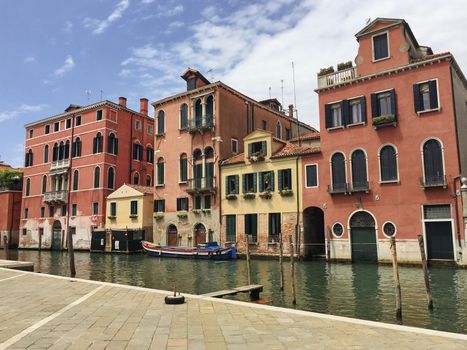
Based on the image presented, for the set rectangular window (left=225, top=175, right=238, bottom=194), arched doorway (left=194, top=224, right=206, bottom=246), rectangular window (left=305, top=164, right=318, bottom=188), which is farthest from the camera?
arched doorway (left=194, top=224, right=206, bottom=246)

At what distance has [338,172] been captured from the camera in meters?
24.4

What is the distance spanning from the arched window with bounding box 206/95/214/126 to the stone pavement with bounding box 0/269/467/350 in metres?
22.6

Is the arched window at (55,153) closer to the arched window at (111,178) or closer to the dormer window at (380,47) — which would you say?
the arched window at (111,178)

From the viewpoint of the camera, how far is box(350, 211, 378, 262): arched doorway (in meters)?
22.8

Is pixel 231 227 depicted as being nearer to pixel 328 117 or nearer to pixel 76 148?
pixel 328 117

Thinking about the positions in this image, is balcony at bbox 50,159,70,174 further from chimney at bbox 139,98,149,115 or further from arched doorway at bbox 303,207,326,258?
A: arched doorway at bbox 303,207,326,258

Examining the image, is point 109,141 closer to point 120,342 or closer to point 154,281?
point 154,281

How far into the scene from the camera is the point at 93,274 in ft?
67.1

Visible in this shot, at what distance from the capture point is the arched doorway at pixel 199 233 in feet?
101

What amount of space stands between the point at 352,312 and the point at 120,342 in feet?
→ 23.2

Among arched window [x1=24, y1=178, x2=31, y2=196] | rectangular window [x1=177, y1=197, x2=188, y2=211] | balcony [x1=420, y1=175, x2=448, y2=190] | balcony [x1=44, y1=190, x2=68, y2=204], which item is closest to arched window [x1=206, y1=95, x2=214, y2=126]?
rectangular window [x1=177, y1=197, x2=188, y2=211]

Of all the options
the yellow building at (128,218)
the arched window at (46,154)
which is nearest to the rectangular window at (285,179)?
the yellow building at (128,218)

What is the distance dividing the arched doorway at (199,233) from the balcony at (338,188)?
10774 mm

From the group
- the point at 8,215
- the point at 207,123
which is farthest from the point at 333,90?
the point at 8,215
